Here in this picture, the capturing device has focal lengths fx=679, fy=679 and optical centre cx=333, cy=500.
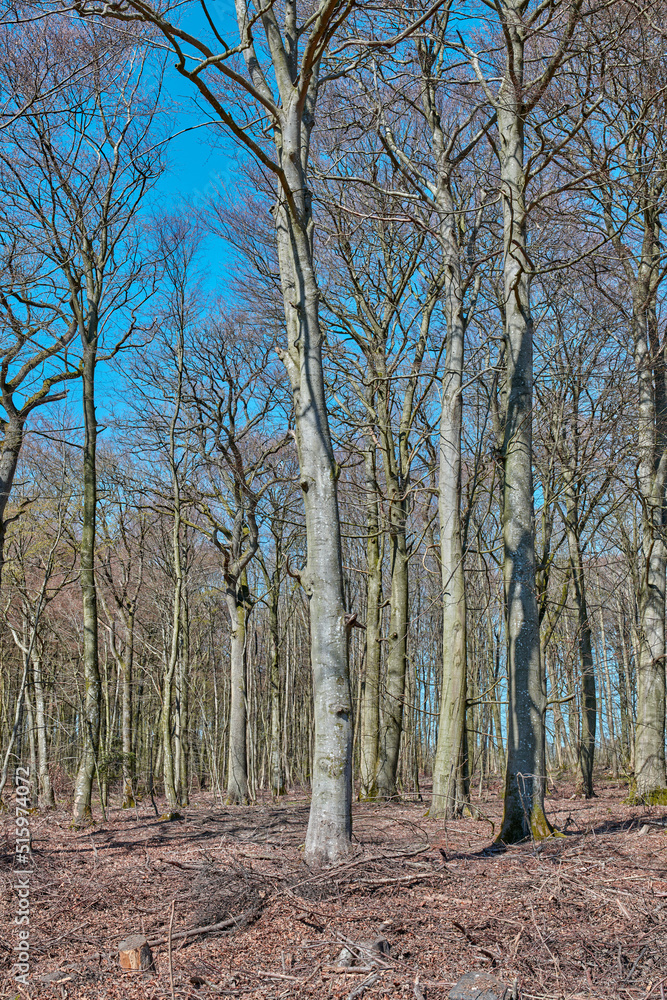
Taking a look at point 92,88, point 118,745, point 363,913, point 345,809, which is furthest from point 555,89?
point 118,745

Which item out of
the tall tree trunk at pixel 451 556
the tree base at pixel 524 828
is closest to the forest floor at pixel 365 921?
the tree base at pixel 524 828

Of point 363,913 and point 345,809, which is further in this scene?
point 345,809

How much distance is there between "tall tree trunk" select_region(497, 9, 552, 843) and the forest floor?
575mm

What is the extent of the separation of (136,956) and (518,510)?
15.7 feet

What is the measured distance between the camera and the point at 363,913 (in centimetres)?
412

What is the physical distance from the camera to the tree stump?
3797 mm

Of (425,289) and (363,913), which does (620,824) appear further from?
(425,289)

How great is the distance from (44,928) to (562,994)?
3361mm

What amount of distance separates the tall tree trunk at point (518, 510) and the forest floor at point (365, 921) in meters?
0.57

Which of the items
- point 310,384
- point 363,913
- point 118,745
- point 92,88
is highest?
point 92,88

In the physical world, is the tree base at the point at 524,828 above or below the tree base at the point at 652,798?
above

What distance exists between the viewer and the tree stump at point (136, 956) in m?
3.80

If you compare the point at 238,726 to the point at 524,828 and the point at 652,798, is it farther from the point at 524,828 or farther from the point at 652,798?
the point at 524,828

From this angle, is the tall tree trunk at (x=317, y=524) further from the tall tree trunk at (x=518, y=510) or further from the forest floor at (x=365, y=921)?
the tall tree trunk at (x=518, y=510)
